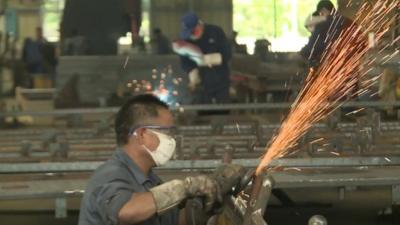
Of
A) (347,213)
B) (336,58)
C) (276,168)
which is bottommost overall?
(347,213)

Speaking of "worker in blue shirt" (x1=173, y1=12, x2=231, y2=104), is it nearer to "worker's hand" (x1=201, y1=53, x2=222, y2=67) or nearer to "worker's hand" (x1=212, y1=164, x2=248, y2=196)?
"worker's hand" (x1=201, y1=53, x2=222, y2=67)

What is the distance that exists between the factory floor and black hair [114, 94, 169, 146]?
4241mm

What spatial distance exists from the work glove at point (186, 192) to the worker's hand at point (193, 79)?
4.26 meters

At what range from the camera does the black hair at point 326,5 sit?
705cm

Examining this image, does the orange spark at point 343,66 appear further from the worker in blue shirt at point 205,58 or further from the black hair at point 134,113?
the black hair at point 134,113

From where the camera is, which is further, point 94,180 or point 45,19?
point 45,19

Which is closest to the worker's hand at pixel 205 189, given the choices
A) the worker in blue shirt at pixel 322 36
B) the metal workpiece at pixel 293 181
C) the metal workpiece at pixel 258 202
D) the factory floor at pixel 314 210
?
the metal workpiece at pixel 258 202

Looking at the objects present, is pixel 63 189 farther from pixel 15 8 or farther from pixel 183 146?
pixel 15 8

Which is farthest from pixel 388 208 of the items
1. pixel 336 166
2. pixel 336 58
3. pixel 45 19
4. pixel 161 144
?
pixel 161 144

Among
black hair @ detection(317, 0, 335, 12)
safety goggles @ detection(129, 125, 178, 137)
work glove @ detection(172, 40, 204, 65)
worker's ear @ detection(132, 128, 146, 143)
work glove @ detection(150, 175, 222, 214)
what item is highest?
black hair @ detection(317, 0, 335, 12)

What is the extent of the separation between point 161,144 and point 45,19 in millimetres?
3952

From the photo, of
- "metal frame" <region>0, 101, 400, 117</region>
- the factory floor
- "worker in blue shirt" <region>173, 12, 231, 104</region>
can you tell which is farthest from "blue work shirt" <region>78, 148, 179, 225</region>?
the factory floor

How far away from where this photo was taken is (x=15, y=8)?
7.30 meters

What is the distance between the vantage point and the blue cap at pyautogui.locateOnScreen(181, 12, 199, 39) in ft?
24.6
